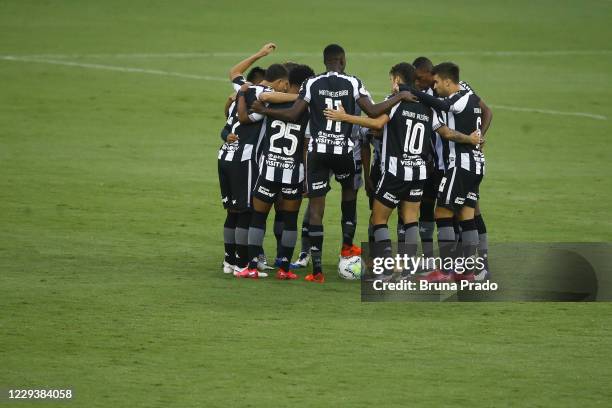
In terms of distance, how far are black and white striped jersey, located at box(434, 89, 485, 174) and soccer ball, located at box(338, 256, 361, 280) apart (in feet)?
4.61

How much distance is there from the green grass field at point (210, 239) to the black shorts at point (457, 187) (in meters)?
1.14

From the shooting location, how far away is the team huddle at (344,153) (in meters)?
12.4

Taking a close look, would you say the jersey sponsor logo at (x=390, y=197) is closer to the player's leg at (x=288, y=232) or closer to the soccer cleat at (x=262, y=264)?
the player's leg at (x=288, y=232)

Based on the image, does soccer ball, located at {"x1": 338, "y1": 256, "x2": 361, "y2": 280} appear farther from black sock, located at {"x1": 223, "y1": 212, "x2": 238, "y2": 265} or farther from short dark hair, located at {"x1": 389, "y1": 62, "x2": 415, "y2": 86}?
short dark hair, located at {"x1": 389, "y1": 62, "x2": 415, "y2": 86}

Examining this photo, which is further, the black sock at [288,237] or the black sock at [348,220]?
the black sock at [348,220]

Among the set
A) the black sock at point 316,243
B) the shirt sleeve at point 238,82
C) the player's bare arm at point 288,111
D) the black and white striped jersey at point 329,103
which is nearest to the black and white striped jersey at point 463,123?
the black and white striped jersey at point 329,103

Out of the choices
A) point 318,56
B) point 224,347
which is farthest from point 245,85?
point 318,56

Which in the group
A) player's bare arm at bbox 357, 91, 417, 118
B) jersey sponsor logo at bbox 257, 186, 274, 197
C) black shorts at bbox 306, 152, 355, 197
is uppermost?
player's bare arm at bbox 357, 91, 417, 118

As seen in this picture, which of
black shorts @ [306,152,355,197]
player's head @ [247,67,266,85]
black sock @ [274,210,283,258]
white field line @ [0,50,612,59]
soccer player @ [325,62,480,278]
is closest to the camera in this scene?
soccer player @ [325,62,480,278]

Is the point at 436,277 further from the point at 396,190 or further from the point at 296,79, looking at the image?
the point at 296,79

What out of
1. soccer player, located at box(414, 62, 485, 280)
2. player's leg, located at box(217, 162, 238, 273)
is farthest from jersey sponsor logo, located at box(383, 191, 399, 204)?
player's leg, located at box(217, 162, 238, 273)

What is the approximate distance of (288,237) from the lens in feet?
41.8

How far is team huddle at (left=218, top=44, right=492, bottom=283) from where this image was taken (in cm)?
1238

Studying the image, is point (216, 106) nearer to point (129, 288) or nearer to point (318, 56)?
point (318, 56)
